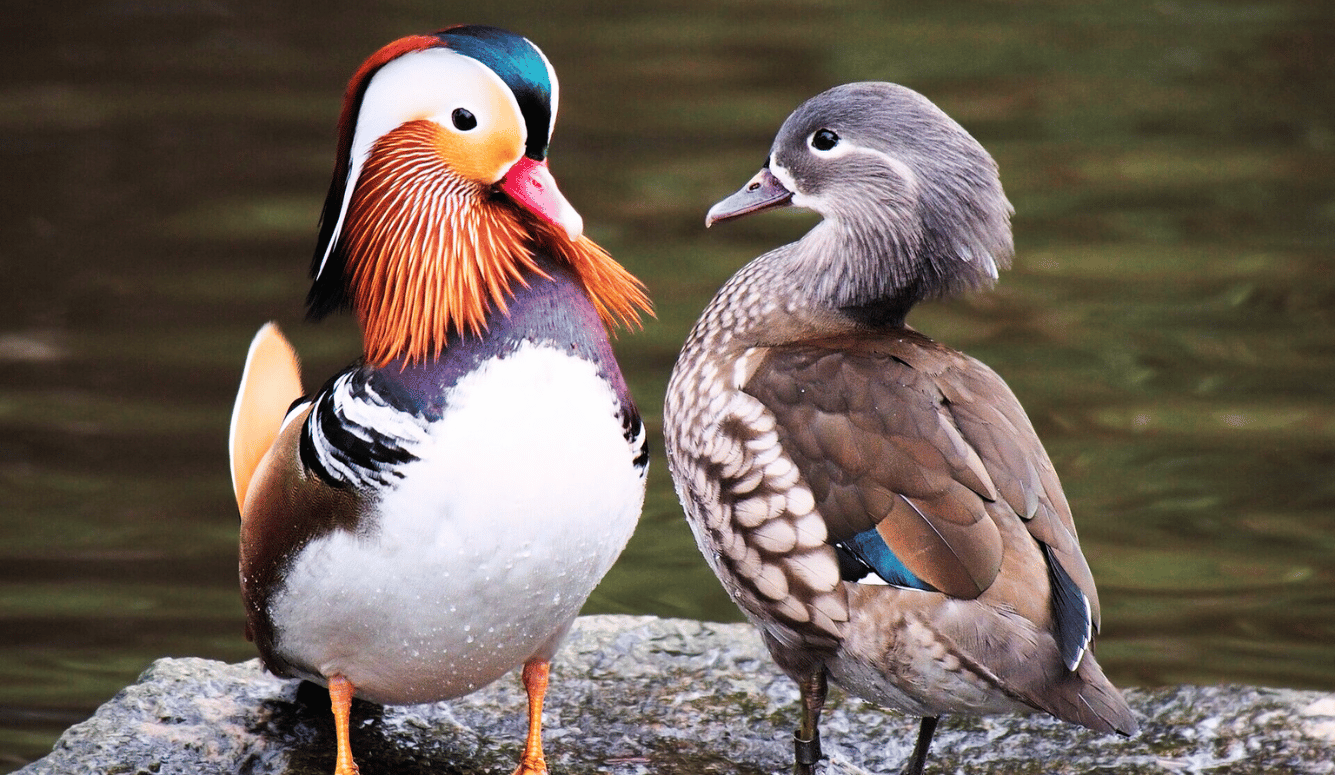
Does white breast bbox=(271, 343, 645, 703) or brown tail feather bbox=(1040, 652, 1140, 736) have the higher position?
white breast bbox=(271, 343, 645, 703)

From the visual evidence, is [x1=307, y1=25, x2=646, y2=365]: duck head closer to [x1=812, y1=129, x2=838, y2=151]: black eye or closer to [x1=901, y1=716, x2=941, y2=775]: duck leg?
[x1=812, y1=129, x2=838, y2=151]: black eye

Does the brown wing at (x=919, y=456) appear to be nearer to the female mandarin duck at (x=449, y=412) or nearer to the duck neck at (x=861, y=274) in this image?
the duck neck at (x=861, y=274)

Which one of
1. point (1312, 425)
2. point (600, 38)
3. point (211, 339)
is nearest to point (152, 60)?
point (600, 38)

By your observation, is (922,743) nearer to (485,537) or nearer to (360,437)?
(485,537)

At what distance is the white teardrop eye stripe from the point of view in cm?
279

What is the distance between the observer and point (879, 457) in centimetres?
301

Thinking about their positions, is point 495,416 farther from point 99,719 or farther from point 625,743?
point 99,719

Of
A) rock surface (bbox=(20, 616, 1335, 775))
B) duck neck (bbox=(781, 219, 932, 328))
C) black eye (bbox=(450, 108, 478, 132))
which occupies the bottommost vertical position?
rock surface (bbox=(20, 616, 1335, 775))

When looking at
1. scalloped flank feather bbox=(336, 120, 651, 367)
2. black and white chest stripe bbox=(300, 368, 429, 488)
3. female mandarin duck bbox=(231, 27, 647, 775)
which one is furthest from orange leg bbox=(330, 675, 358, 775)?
scalloped flank feather bbox=(336, 120, 651, 367)

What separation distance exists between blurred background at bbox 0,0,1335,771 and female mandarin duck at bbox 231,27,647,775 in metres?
1.73

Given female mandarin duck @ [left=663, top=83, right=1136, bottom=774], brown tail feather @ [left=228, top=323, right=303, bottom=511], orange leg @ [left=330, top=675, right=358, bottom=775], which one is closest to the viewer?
female mandarin duck @ [left=663, top=83, right=1136, bottom=774]

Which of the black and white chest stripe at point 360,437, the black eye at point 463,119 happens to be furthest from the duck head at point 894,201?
the black and white chest stripe at point 360,437

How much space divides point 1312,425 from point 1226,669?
143cm

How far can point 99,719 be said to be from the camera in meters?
3.31
